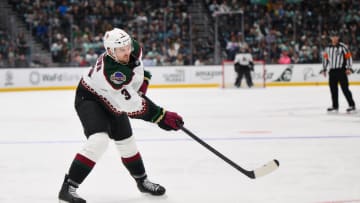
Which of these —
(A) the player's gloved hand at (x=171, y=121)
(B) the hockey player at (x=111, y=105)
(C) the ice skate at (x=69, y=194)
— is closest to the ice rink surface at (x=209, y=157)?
(C) the ice skate at (x=69, y=194)

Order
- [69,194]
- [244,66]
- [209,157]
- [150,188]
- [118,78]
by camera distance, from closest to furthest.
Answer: [118,78] → [69,194] → [150,188] → [209,157] → [244,66]

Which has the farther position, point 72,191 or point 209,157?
point 209,157

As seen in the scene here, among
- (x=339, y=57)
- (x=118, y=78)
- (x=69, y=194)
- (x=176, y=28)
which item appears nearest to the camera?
(x=118, y=78)

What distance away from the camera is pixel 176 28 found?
61.9 feet

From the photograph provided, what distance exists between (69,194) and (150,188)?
1.87ft

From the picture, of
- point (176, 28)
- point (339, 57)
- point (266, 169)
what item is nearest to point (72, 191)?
point (266, 169)

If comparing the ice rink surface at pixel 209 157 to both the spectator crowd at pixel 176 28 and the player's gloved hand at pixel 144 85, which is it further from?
the spectator crowd at pixel 176 28

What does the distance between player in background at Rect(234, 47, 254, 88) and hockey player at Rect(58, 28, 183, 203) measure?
13335 millimetres

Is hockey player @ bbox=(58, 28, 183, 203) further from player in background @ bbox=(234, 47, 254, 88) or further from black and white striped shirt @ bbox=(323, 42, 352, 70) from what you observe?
player in background @ bbox=(234, 47, 254, 88)

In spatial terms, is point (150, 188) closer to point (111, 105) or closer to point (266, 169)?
point (111, 105)

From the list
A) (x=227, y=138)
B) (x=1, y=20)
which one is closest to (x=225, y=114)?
(x=227, y=138)

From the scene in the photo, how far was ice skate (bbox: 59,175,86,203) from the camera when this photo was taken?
3.89 m

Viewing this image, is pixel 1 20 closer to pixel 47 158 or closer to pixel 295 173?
pixel 47 158

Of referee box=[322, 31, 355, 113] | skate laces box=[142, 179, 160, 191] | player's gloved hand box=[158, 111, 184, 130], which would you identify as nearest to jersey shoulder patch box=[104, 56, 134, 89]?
player's gloved hand box=[158, 111, 184, 130]
